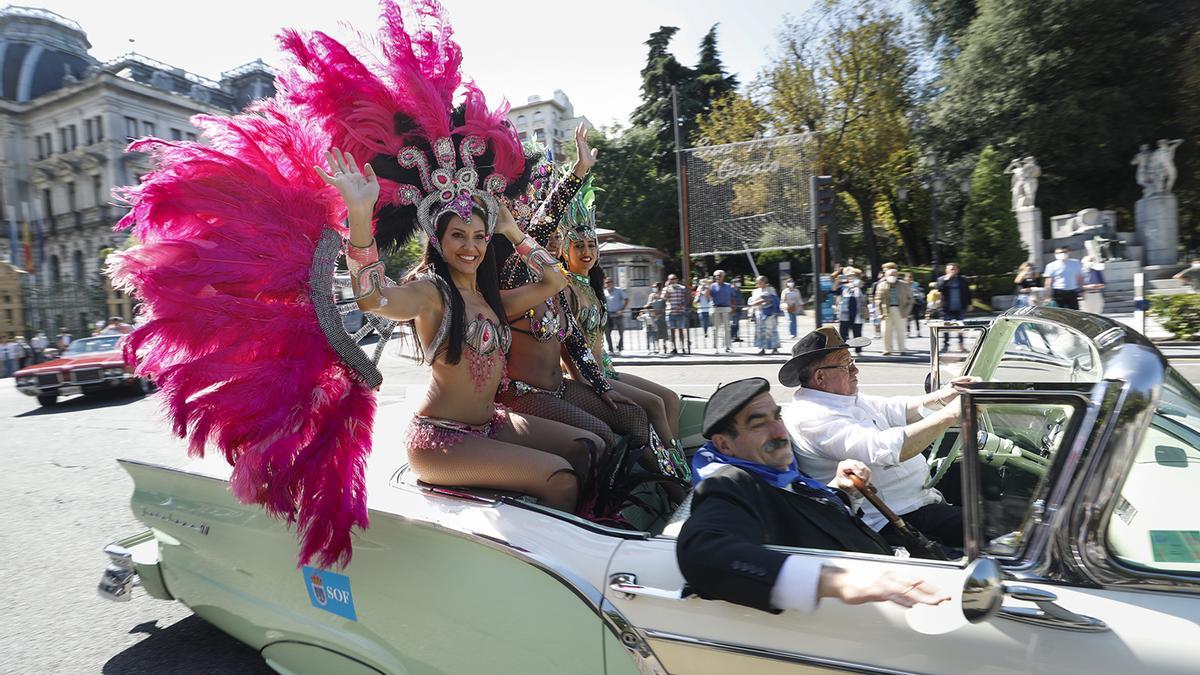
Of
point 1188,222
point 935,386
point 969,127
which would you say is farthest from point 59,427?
point 1188,222

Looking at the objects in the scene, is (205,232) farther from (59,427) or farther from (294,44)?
(59,427)

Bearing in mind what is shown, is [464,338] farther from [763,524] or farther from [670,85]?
[670,85]

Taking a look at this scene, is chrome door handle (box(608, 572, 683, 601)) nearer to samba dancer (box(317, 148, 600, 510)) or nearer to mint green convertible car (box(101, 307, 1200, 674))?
mint green convertible car (box(101, 307, 1200, 674))

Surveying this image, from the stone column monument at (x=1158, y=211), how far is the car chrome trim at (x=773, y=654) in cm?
2480

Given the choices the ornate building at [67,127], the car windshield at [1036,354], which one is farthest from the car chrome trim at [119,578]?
the ornate building at [67,127]

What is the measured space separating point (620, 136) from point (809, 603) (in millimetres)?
42215

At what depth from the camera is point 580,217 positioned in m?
3.69

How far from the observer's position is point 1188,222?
2698 cm

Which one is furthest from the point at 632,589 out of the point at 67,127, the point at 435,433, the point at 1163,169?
the point at 67,127

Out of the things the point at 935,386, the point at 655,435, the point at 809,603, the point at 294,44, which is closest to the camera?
the point at 809,603

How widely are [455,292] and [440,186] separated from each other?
0.44 m

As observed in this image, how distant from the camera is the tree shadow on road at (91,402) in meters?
11.9

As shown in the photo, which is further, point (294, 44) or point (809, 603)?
point (294, 44)

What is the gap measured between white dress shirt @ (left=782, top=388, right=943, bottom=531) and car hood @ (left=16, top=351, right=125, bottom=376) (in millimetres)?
12976
